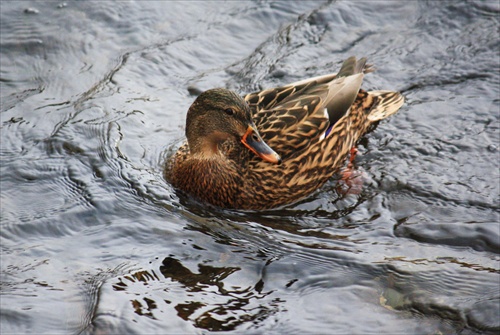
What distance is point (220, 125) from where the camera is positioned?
22.8 ft

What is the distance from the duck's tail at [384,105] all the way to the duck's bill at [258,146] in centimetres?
171

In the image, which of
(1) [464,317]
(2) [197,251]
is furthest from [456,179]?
(2) [197,251]

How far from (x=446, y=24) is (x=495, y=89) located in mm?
1479

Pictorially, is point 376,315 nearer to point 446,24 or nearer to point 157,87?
point 157,87

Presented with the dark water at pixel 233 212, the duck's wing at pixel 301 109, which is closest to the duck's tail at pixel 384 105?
the dark water at pixel 233 212

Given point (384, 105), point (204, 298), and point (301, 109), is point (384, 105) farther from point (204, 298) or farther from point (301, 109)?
point (204, 298)

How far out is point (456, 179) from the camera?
719 centimetres

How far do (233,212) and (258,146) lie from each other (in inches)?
25.3

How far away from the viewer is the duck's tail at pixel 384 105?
26.5 feet

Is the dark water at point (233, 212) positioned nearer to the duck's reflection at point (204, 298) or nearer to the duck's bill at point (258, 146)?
the duck's reflection at point (204, 298)

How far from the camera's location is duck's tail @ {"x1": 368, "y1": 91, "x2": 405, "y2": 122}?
8070 mm

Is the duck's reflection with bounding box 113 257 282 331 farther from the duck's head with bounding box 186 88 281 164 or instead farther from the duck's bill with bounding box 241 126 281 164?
the duck's head with bounding box 186 88 281 164

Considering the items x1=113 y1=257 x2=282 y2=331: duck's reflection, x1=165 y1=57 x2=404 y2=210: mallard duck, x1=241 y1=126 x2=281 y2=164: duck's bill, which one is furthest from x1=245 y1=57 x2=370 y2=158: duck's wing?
x1=113 y1=257 x2=282 y2=331: duck's reflection

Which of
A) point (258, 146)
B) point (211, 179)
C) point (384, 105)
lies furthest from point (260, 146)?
point (384, 105)
